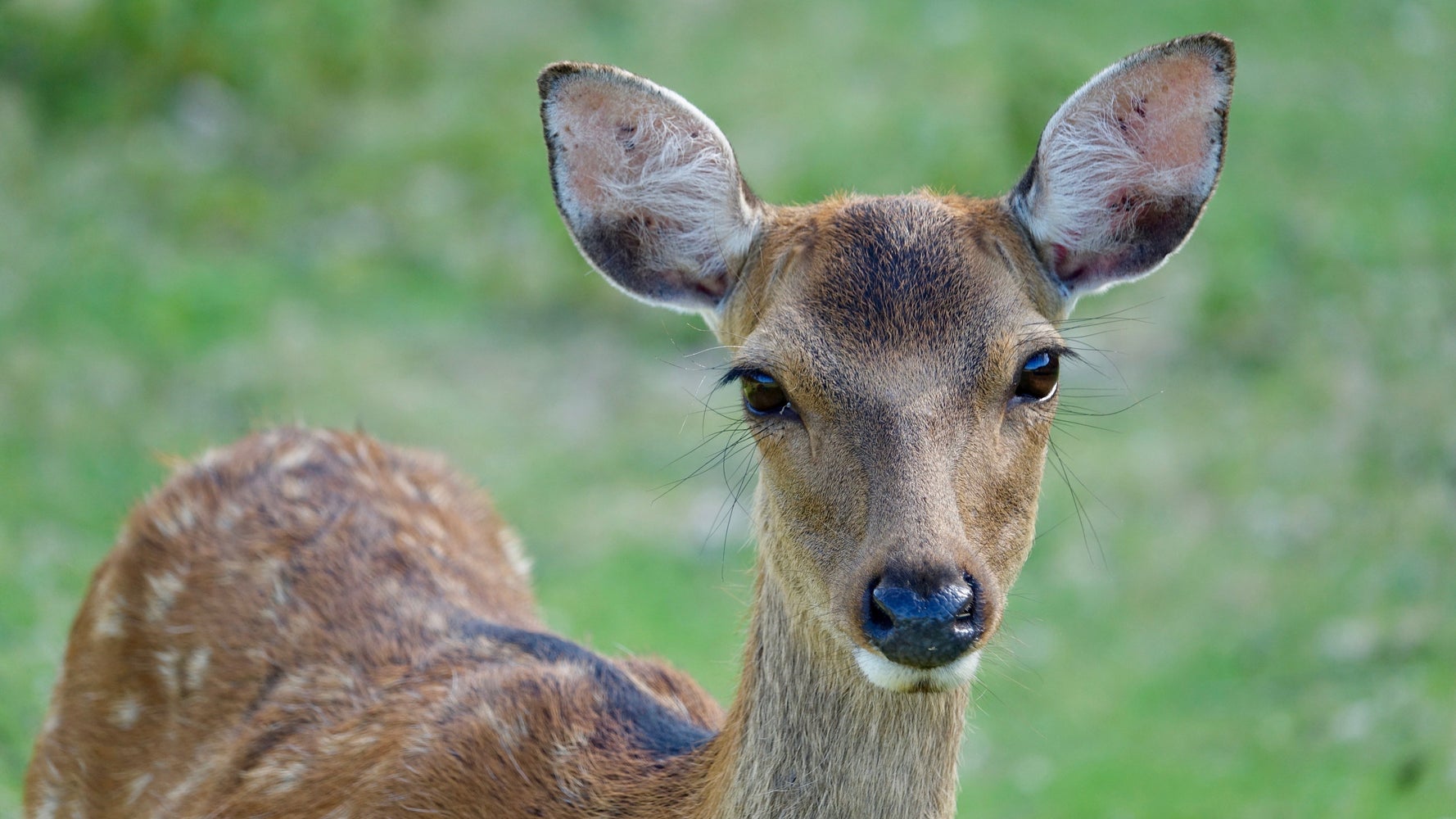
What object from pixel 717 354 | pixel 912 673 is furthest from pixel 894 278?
pixel 717 354

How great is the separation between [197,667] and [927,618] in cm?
241

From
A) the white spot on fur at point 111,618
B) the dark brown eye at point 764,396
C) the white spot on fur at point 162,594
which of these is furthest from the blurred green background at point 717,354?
the white spot on fur at point 162,594

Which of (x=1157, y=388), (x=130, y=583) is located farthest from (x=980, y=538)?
(x=1157, y=388)

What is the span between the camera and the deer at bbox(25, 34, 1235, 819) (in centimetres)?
328

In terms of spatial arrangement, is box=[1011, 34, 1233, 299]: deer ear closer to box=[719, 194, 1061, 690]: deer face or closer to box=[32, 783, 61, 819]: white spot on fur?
box=[719, 194, 1061, 690]: deer face

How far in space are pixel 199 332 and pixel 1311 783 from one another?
20.5 feet

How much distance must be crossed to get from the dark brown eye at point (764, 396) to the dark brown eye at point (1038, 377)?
0.48 m

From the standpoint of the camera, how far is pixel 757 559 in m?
3.74

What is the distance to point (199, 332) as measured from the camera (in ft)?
30.9

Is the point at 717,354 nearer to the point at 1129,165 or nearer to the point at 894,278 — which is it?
the point at 1129,165

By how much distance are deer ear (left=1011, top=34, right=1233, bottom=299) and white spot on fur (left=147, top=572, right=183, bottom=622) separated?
257 centimetres

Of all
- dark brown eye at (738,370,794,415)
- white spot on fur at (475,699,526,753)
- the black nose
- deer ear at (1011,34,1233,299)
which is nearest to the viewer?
the black nose

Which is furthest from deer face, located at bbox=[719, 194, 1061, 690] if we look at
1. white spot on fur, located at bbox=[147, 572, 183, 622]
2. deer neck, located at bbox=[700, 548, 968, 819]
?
white spot on fur, located at bbox=[147, 572, 183, 622]

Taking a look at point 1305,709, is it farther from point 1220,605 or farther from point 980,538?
point 980,538
